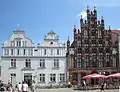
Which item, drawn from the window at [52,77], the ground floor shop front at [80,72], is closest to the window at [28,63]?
the window at [52,77]

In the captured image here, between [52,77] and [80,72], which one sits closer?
[52,77]

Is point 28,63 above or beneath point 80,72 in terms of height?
above

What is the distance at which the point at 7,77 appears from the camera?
4903cm

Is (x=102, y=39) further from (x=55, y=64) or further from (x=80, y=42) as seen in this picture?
(x=55, y=64)

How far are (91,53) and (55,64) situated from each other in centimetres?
657

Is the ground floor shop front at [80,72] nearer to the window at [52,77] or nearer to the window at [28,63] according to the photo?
the window at [52,77]

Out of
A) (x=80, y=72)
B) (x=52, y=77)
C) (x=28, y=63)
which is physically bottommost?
(x=52, y=77)

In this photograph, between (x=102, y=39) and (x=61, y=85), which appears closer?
(x=61, y=85)

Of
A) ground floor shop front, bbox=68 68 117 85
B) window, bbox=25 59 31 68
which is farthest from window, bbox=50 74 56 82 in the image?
window, bbox=25 59 31 68

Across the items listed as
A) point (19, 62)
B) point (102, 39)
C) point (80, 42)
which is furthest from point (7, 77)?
point (102, 39)

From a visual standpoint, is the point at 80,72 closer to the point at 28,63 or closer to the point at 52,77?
the point at 52,77

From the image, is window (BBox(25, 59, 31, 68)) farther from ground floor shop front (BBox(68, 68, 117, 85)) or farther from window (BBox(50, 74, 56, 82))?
ground floor shop front (BBox(68, 68, 117, 85))

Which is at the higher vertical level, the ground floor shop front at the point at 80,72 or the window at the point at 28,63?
the window at the point at 28,63

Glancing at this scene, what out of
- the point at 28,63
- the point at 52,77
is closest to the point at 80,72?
the point at 52,77
